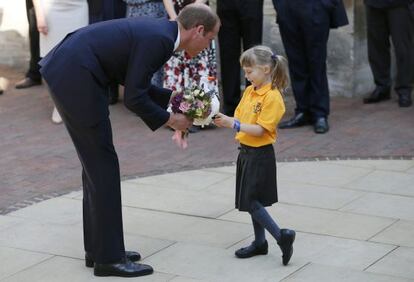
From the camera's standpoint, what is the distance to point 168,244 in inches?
256

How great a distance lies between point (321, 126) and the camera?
951 centimetres

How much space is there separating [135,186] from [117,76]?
87.2 inches

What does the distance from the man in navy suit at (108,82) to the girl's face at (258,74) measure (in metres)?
0.38

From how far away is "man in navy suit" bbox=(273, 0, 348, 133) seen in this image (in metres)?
9.41

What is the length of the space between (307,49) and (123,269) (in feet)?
13.9

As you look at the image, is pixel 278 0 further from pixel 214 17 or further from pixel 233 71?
pixel 214 17

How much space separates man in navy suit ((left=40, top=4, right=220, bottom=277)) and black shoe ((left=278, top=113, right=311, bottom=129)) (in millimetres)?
3894

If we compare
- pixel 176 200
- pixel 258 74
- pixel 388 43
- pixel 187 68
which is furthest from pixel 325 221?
pixel 388 43

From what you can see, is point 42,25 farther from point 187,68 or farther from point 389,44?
point 389,44

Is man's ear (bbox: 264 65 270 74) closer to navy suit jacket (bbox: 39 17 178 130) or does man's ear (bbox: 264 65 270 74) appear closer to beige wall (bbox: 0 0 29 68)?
navy suit jacket (bbox: 39 17 178 130)

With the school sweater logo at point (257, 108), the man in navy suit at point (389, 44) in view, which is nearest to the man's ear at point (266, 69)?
the school sweater logo at point (257, 108)

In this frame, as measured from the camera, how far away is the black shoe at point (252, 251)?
6203mm

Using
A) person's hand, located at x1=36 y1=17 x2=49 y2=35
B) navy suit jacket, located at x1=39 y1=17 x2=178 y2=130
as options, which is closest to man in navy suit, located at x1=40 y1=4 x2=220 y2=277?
navy suit jacket, located at x1=39 y1=17 x2=178 y2=130

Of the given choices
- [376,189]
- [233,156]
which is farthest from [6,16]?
[376,189]
